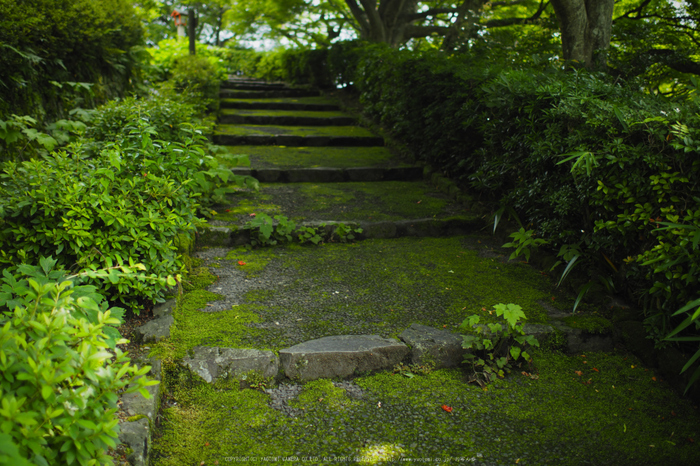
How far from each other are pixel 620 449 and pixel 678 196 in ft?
4.14

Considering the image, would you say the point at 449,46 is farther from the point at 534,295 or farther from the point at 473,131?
the point at 534,295

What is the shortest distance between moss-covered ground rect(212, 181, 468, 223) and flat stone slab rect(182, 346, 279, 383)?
188cm

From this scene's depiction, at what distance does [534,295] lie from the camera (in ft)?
9.80

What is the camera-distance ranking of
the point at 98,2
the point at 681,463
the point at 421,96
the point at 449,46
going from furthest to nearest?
the point at 449,46 → the point at 421,96 → the point at 98,2 → the point at 681,463

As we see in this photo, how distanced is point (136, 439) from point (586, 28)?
18.1ft

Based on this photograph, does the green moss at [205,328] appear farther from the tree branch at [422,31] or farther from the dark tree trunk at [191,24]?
the tree branch at [422,31]

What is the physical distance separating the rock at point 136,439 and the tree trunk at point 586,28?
16.5 feet

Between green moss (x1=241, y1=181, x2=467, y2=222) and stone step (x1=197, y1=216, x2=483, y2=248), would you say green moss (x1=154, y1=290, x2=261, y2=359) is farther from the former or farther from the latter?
green moss (x1=241, y1=181, x2=467, y2=222)

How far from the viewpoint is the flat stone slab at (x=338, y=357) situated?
226 centimetres

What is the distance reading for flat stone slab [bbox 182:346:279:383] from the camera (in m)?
2.17

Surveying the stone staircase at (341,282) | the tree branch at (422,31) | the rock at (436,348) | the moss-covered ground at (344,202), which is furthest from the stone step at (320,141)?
the tree branch at (422,31)

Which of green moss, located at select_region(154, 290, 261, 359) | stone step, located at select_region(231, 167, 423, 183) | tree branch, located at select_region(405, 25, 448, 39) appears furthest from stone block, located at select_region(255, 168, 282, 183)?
tree branch, located at select_region(405, 25, 448, 39)

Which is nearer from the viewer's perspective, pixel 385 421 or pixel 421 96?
pixel 385 421

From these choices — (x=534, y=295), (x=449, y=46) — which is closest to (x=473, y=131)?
(x=534, y=295)
